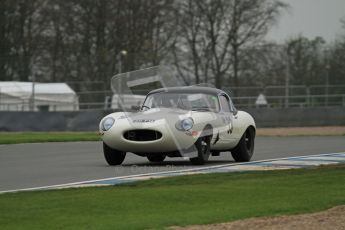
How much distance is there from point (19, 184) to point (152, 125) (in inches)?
120

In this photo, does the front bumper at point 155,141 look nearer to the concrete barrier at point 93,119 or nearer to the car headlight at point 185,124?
the car headlight at point 185,124

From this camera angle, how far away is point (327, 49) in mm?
44906

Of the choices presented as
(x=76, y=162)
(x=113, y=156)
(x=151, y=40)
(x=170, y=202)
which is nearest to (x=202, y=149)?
(x=113, y=156)

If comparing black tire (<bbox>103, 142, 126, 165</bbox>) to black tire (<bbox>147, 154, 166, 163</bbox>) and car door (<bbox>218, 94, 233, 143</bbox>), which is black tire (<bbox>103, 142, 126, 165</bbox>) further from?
car door (<bbox>218, 94, 233, 143</bbox>)

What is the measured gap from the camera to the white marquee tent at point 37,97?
37.0m

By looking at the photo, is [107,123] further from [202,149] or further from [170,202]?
[170,202]

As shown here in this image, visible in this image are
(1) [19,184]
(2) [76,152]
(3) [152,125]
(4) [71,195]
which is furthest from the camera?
(2) [76,152]

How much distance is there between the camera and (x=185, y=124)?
1385cm

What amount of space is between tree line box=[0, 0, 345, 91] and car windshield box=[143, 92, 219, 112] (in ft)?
97.2

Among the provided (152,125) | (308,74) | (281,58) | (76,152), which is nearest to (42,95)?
(308,74)

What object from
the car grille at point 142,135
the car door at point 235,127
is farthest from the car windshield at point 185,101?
the car grille at point 142,135

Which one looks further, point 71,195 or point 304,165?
point 304,165

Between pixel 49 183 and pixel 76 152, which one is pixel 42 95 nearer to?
pixel 76 152

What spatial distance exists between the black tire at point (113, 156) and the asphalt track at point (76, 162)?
0.47ft
